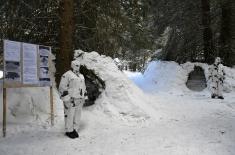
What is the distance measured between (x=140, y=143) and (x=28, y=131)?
325cm

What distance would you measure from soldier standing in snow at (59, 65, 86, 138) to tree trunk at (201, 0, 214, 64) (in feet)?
46.2

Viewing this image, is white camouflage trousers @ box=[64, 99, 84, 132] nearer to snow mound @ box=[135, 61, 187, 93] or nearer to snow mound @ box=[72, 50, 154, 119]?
snow mound @ box=[72, 50, 154, 119]

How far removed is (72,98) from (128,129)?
196cm

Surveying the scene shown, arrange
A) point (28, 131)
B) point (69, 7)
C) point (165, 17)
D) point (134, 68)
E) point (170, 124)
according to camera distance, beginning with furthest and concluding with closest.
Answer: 1. point (134, 68)
2. point (165, 17)
3. point (69, 7)
4. point (170, 124)
5. point (28, 131)

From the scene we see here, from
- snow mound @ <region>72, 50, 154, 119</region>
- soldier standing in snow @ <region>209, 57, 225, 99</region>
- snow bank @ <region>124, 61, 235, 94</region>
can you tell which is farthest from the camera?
snow bank @ <region>124, 61, 235, 94</region>

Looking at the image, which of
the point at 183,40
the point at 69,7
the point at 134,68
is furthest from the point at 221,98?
the point at 134,68

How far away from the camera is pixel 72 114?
1021cm

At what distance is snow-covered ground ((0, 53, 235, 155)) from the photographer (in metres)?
9.01

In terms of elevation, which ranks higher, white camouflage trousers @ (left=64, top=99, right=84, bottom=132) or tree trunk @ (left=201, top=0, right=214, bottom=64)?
tree trunk @ (left=201, top=0, right=214, bottom=64)

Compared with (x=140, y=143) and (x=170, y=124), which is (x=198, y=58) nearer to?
(x=170, y=124)

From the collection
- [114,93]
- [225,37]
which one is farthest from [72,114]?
[225,37]

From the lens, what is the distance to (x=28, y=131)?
35.4ft

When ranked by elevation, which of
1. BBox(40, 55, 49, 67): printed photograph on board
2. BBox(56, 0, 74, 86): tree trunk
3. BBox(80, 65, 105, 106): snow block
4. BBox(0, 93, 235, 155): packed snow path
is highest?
BBox(56, 0, 74, 86): tree trunk

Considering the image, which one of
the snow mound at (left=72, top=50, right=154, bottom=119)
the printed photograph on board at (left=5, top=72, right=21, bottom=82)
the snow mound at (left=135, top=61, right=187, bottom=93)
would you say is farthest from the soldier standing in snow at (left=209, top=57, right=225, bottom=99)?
the printed photograph on board at (left=5, top=72, right=21, bottom=82)
